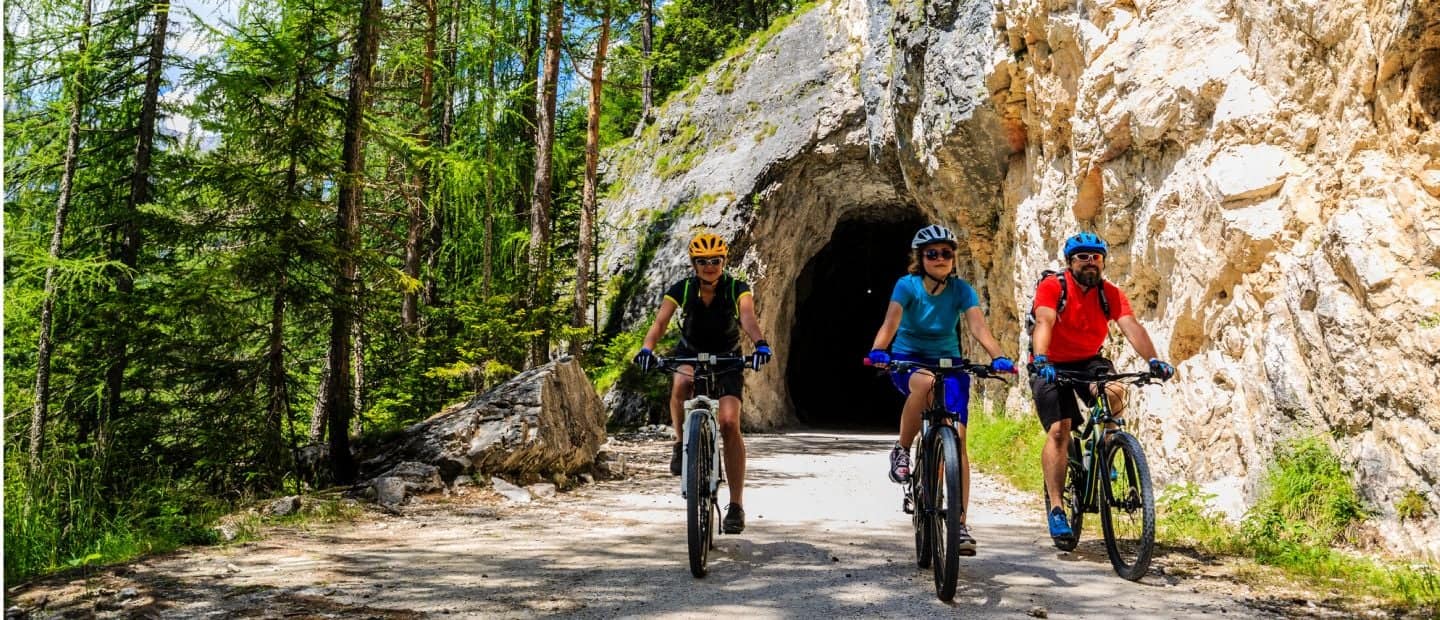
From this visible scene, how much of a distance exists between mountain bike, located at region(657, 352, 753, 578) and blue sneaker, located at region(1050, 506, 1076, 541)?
1926 mm

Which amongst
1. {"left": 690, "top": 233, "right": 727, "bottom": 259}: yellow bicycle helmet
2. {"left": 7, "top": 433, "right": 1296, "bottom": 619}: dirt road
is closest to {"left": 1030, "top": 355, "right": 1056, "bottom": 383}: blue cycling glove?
{"left": 7, "top": 433, "right": 1296, "bottom": 619}: dirt road

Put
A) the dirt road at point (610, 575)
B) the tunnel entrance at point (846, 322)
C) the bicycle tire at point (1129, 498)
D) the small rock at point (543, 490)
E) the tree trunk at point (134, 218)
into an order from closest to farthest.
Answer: the dirt road at point (610, 575) < the bicycle tire at point (1129, 498) < the tree trunk at point (134, 218) < the small rock at point (543, 490) < the tunnel entrance at point (846, 322)

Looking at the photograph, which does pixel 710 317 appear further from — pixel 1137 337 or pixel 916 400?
pixel 1137 337

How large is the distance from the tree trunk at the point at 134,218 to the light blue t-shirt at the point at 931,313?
22.5 feet

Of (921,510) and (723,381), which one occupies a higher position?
(723,381)

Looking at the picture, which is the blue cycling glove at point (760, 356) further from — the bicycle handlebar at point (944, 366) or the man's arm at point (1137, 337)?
the man's arm at point (1137, 337)

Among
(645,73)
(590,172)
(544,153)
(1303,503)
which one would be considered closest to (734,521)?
(1303,503)

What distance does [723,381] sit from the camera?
5340 mm

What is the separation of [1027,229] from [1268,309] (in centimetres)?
717

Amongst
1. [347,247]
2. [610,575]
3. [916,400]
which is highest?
[347,247]

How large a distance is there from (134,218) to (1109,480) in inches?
380

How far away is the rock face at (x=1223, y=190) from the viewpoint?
17.4 ft

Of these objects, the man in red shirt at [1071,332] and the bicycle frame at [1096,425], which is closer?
the bicycle frame at [1096,425]

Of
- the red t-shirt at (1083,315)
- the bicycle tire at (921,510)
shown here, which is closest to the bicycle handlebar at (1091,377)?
the red t-shirt at (1083,315)
